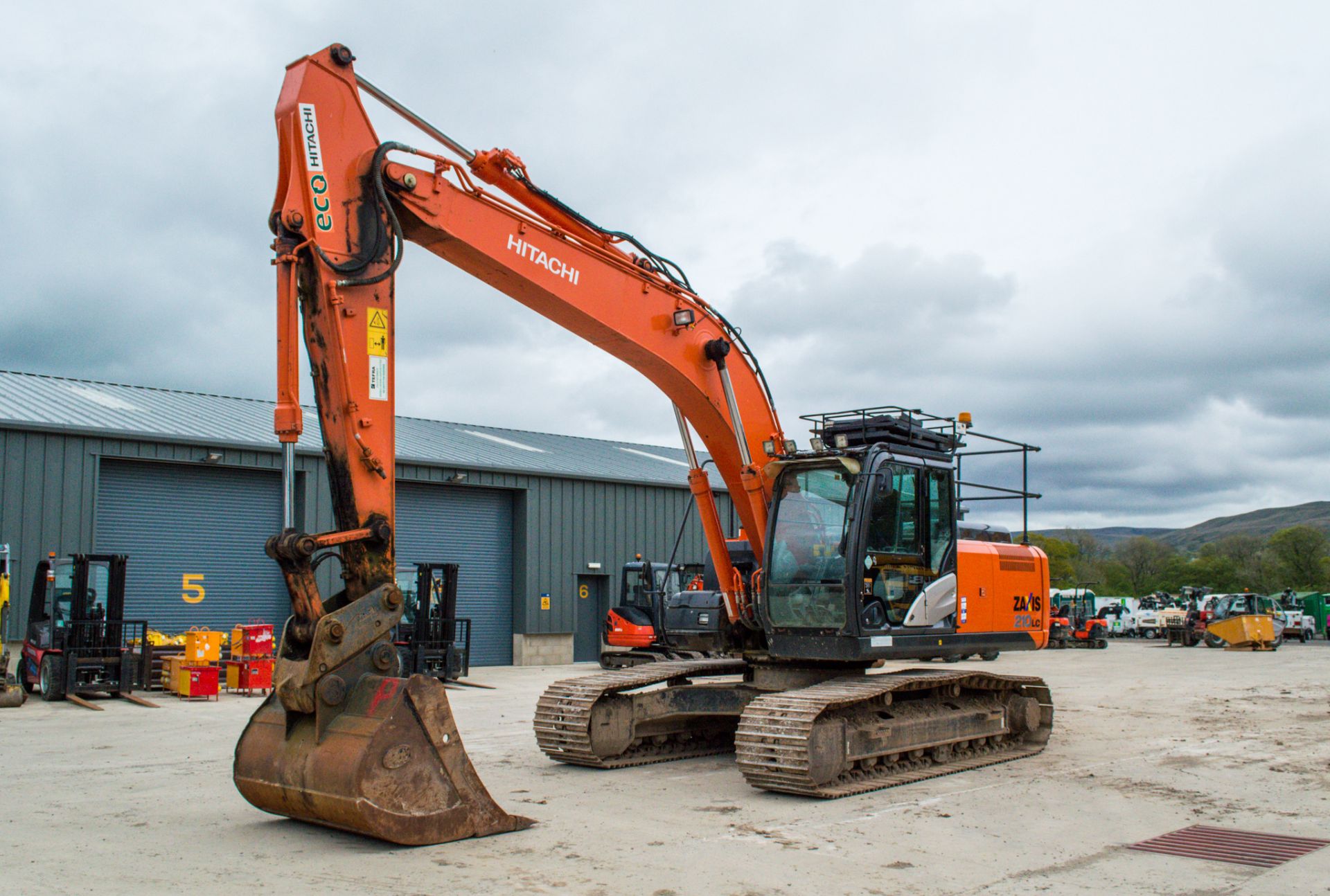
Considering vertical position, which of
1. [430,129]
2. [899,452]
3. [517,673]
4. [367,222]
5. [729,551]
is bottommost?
[517,673]

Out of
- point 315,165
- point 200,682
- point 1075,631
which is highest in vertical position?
point 315,165

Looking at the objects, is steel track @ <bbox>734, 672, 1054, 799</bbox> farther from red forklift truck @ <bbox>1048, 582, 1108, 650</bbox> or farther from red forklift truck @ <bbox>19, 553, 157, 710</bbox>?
red forklift truck @ <bbox>1048, 582, 1108, 650</bbox>

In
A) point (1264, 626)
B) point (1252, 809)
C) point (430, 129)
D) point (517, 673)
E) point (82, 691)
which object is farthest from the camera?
point (1264, 626)

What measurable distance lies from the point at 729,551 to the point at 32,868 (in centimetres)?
661

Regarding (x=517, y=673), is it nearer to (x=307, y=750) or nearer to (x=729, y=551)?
(x=729, y=551)

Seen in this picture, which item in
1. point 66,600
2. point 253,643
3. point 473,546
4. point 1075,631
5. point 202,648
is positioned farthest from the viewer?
point 1075,631

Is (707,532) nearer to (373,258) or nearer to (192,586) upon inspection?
(373,258)

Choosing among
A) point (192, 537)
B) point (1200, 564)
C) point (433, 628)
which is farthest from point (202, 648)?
point (1200, 564)

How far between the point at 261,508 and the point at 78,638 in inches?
283

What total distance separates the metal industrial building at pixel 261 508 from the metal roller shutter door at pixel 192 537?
0.11 ft

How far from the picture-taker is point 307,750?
7207mm

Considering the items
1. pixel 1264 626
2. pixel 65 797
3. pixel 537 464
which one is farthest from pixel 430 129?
pixel 1264 626

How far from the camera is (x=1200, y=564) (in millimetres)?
98812

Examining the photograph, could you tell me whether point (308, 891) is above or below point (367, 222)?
below
